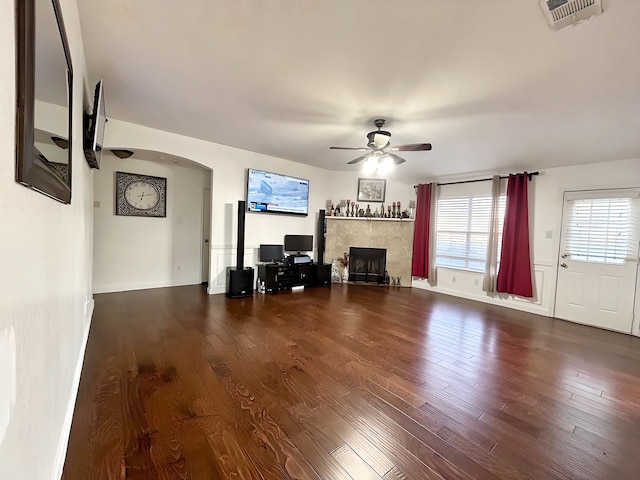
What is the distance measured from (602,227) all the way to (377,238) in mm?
3628

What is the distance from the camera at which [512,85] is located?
2426 millimetres

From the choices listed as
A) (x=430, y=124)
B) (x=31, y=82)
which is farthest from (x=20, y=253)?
(x=430, y=124)

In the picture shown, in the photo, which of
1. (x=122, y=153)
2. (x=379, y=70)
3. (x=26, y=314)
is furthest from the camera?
(x=122, y=153)

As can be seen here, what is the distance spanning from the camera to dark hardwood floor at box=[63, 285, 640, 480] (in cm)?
146

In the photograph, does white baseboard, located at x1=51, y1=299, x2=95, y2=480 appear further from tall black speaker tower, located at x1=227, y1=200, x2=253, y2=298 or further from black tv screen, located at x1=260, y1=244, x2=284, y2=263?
black tv screen, located at x1=260, y1=244, x2=284, y2=263

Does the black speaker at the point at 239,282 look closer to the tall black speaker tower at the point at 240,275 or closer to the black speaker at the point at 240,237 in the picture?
the tall black speaker tower at the point at 240,275

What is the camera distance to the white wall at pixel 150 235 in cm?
448

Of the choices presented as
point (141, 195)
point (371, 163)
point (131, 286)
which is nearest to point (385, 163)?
point (371, 163)

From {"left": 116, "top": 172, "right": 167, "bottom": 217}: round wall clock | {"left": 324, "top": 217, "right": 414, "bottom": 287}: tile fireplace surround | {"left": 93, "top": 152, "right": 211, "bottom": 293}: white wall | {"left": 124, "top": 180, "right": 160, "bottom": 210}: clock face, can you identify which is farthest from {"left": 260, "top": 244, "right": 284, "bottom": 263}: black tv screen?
{"left": 124, "top": 180, "right": 160, "bottom": 210}: clock face

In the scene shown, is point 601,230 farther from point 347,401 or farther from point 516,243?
point 347,401

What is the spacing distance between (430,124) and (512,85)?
100 cm

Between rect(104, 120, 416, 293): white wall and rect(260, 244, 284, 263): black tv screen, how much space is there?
202 mm

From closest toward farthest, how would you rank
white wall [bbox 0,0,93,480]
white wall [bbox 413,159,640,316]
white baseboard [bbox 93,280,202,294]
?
1. white wall [bbox 0,0,93,480]
2. white wall [bbox 413,159,640,316]
3. white baseboard [bbox 93,280,202,294]

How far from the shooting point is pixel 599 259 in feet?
13.1
